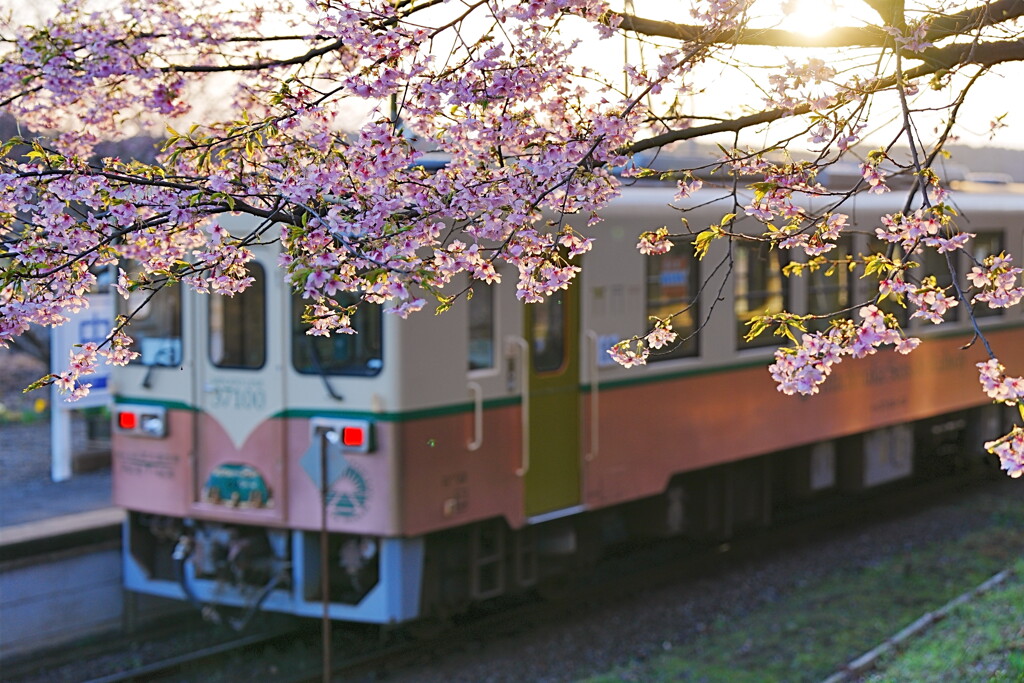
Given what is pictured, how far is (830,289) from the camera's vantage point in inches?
376

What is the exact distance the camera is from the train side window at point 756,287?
863cm

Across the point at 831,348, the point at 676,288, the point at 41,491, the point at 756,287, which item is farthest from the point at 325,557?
the point at 41,491

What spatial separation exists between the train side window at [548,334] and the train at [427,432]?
1 centimetres

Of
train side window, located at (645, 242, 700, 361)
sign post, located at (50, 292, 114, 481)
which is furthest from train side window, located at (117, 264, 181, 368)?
train side window, located at (645, 242, 700, 361)

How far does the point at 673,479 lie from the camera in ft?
29.1

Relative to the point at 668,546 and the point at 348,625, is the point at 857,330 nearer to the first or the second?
the point at 348,625

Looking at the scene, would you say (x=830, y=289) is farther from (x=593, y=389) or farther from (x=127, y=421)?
(x=127, y=421)

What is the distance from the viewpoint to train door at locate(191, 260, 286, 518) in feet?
23.5

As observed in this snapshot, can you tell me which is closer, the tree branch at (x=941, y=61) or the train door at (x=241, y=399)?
the tree branch at (x=941, y=61)

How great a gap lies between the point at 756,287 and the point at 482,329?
8.18ft

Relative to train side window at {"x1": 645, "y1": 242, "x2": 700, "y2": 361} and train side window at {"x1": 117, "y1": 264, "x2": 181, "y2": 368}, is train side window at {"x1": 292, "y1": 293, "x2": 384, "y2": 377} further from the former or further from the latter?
train side window at {"x1": 645, "y1": 242, "x2": 700, "y2": 361}

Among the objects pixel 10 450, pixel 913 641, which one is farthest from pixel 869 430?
pixel 10 450

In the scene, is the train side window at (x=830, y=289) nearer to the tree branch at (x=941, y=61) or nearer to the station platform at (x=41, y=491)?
the tree branch at (x=941, y=61)

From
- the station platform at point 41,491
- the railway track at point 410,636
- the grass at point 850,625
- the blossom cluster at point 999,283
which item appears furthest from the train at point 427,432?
the blossom cluster at point 999,283
